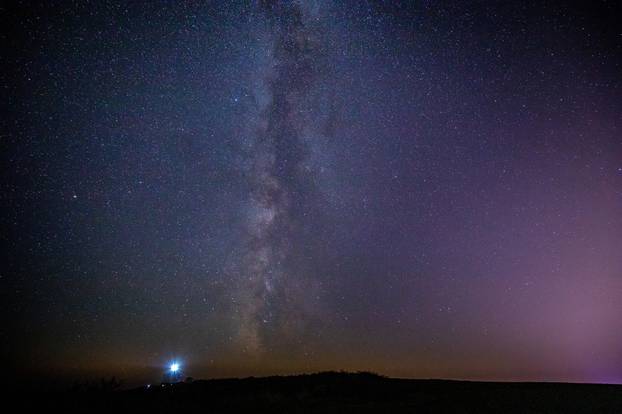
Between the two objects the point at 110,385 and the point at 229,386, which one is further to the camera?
the point at 229,386

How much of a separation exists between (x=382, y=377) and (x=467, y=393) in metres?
6.87

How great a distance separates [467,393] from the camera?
529 inches

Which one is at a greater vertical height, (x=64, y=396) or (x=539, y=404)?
(x=64, y=396)

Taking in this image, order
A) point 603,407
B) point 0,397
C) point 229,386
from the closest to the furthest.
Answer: point 603,407 → point 0,397 → point 229,386

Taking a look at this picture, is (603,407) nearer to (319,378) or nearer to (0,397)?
(319,378)

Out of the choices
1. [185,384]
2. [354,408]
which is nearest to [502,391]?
[354,408]

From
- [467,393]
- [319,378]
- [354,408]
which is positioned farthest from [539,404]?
[319,378]

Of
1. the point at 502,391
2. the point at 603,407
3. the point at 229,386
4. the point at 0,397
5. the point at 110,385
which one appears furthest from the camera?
the point at 229,386

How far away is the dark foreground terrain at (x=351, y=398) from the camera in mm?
11602

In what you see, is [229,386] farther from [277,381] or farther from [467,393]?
[467,393]

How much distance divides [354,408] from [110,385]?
10352mm

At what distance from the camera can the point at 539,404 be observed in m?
11.4

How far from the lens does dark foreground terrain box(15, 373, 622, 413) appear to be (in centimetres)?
1160

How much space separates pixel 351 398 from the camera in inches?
600
